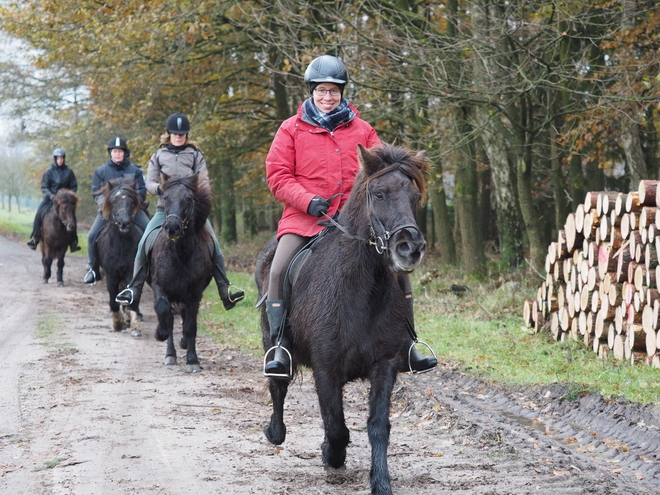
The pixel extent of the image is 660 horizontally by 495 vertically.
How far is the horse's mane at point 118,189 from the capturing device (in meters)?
13.6

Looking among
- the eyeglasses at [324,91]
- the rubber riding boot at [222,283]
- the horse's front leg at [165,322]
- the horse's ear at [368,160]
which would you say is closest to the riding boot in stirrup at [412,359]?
the horse's ear at [368,160]

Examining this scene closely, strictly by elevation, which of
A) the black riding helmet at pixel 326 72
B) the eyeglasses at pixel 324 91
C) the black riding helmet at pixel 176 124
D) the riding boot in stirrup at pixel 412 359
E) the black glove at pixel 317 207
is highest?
the black riding helmet at pixel 176 124

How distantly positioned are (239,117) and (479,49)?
492 inches

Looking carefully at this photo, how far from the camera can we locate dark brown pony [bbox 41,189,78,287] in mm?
19859

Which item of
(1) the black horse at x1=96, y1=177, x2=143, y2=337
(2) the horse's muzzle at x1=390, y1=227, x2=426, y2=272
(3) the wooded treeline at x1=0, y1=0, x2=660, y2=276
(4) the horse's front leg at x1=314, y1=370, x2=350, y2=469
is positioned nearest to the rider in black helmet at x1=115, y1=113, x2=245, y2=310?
(1) the black horse at x1=96, y1=177, x2=143, y2=337

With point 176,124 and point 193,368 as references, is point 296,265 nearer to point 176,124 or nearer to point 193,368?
point 193,368

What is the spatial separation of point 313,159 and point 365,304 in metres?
1.24

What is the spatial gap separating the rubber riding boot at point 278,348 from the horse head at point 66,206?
49.7ft

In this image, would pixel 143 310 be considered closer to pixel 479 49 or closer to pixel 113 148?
pixel 113 148

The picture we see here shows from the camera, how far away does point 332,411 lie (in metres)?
5.36

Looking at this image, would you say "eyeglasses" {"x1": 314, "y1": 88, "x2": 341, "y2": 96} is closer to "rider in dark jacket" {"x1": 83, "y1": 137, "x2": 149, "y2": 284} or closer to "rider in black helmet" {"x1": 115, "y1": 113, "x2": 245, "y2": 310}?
"rider in black helmet" {"x1": 115, "y1": 113, "x2": 245, "y2": 310}

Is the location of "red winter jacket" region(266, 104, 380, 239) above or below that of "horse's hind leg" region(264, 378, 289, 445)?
above

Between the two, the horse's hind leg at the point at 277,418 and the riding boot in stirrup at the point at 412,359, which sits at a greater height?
the riding boot in stirrup at the point at 412,359

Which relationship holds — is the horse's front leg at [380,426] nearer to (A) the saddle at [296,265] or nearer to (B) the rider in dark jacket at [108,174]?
(A) the saddle at [296,265]
